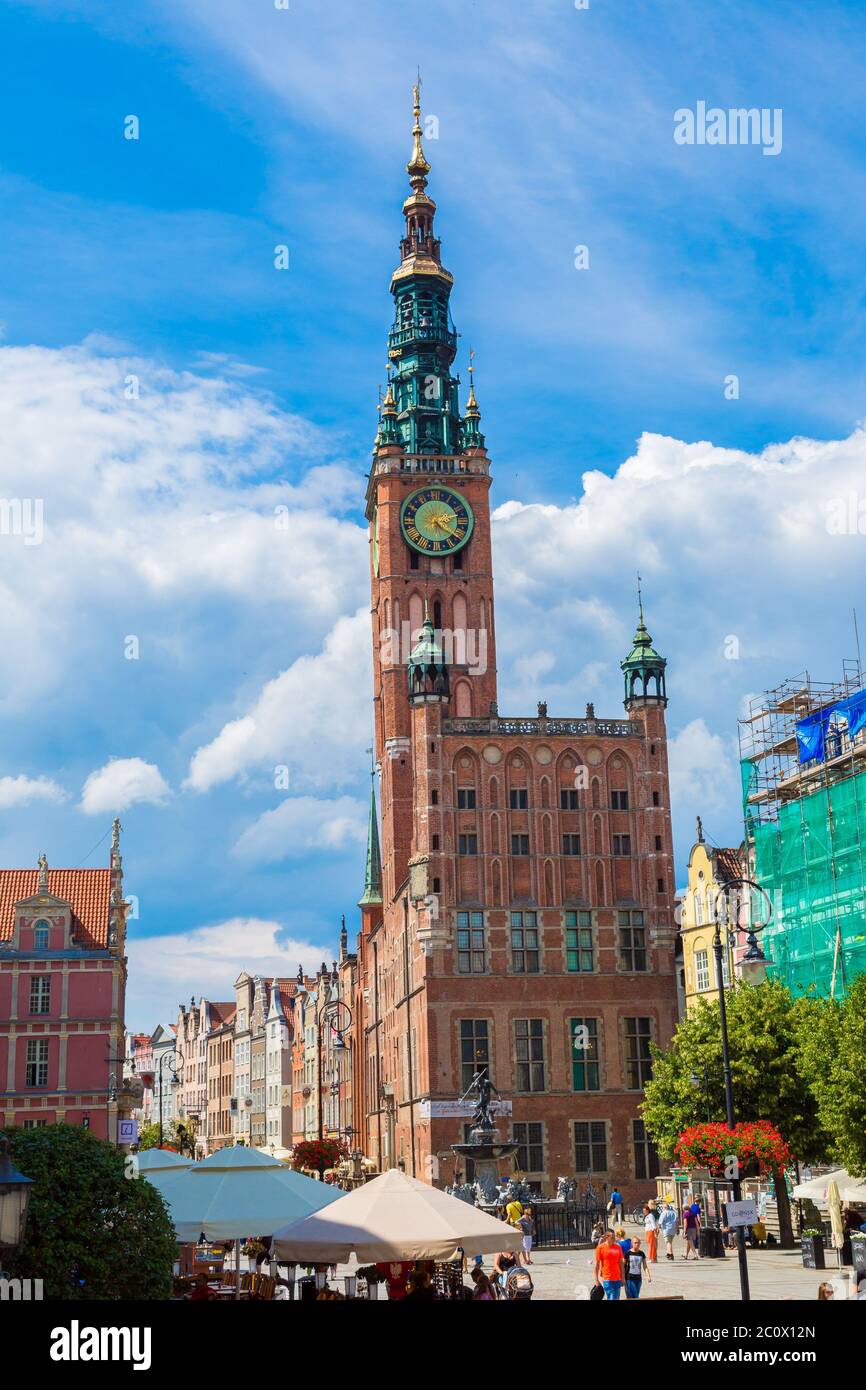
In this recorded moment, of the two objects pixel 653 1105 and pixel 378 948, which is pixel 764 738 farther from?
pixel 378 948

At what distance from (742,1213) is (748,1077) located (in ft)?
84.4

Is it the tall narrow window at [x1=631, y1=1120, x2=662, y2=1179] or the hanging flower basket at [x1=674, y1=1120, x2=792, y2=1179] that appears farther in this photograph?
the tall narrow window at [x1=631, y1=1120, x2=662, y2=1179]

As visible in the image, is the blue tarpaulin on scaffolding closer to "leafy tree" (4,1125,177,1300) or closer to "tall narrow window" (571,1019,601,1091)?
"tall narrow window" (571,1019,601,1091)

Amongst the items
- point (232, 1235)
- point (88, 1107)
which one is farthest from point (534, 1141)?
point (232, 1235)

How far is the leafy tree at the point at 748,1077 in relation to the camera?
45969 mm

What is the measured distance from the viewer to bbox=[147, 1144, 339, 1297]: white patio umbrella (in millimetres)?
23469

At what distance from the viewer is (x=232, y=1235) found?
23.5 m

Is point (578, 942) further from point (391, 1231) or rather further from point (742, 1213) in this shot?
point (391, 1231)

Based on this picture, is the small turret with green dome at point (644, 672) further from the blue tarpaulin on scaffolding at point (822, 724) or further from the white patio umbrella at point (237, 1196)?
the white patio umbrella at point (237, 1196)

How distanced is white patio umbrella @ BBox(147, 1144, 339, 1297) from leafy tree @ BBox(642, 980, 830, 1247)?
2294 cm

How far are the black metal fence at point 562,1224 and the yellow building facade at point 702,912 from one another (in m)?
20.2

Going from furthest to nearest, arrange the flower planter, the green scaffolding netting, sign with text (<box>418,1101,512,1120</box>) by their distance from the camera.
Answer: sign with text (<box>418,1101,512,1120</box>), the green scaffolding netting, the flower planter

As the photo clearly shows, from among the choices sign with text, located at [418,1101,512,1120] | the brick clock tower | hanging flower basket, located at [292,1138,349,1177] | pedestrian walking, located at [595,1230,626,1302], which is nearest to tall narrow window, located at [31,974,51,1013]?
hanging flower basket, located at [292,1138,349,1177]

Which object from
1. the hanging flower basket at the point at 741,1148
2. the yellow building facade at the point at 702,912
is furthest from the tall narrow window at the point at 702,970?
the hanging flower basket at the point at 741,1148
